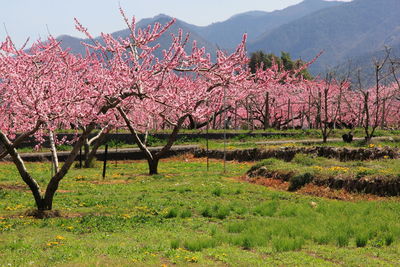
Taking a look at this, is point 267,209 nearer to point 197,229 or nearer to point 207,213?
point 207,213

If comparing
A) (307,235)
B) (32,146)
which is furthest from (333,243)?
(32,146)

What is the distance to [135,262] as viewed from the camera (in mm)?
8695

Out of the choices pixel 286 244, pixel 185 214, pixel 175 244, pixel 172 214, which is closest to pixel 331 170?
pixel 185 214

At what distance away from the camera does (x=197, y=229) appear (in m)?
12.2

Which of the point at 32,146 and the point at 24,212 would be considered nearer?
the point at 24,212

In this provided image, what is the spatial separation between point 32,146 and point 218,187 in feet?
68.0

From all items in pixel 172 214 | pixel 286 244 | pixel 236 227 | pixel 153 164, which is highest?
pixel 286 244

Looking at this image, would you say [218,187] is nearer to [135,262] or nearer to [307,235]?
[307,235]

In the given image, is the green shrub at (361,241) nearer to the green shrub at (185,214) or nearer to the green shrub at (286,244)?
the green shrub at (286,244)

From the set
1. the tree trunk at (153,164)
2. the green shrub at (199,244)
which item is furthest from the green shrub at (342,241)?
the tree trunk at (153,164)

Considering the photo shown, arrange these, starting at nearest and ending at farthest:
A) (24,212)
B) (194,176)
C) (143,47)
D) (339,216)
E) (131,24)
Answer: (339,216) → (24,212) → (143,47) → (131,24) → (194,176)

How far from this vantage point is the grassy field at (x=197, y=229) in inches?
358

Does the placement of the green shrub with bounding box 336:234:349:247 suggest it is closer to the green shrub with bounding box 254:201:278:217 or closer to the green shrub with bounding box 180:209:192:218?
the green shrub with bounding box 254:201:278:217

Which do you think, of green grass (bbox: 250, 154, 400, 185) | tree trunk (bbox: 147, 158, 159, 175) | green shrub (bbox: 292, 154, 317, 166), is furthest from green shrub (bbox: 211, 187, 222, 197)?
tree trunk (bbox: 147, 158, 159, 175)
